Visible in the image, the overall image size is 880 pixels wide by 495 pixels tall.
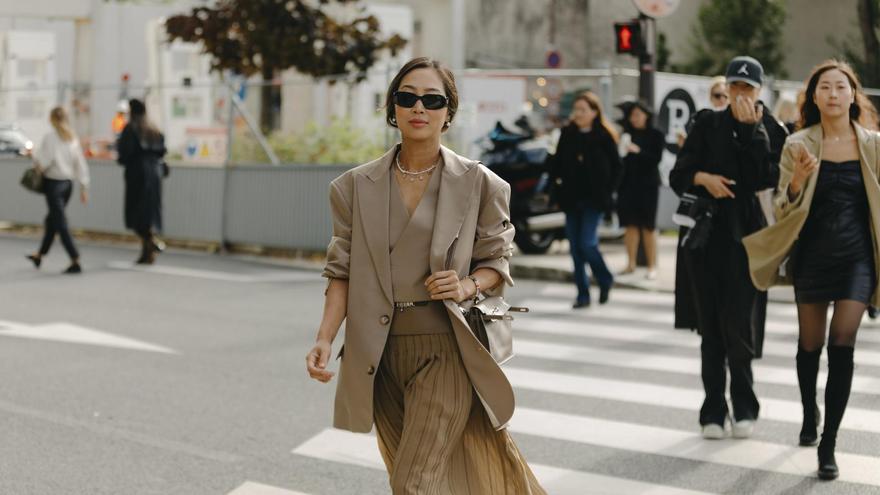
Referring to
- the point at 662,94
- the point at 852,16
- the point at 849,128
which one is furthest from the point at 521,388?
the point at 852,16

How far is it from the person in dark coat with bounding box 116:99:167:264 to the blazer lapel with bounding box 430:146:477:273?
1105cm

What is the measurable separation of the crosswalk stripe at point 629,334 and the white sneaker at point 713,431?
2679mm

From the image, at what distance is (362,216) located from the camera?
12.4ft

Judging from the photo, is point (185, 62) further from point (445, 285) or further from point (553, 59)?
point (445, 285)

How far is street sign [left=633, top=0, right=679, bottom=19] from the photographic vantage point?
13.8 m

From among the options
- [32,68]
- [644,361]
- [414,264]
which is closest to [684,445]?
[644,361]

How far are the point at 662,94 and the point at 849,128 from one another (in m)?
11.0

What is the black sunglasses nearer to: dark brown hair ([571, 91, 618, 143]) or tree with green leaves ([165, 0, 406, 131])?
dark brown hair ([571, 91, 618, 143])

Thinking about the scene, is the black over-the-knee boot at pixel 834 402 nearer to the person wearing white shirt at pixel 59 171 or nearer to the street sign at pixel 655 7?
the street sign at pixel 655 7

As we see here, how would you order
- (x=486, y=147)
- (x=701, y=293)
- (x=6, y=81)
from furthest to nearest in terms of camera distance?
1. (x=6, y=81)
2. (x=486, y=147)
3. (x=701, y=293)

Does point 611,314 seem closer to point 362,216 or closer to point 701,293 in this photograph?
point 701,293

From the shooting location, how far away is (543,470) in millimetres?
5852

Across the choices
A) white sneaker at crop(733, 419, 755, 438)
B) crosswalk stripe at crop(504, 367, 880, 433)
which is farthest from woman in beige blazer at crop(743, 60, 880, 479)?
crosswalk stripe at crop(504, 367, 880, 433)

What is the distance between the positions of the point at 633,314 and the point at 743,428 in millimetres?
4690
